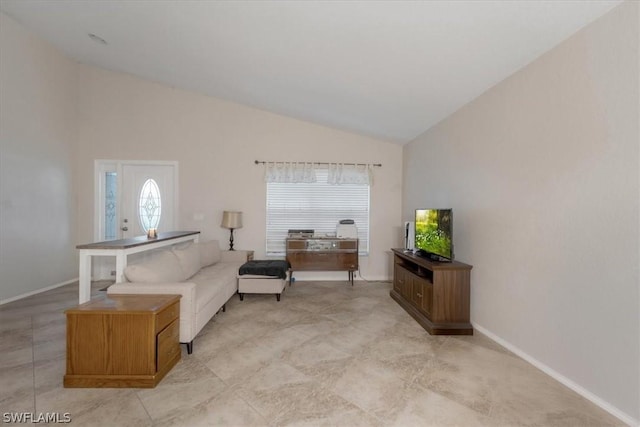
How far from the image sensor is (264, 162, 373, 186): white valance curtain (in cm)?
493

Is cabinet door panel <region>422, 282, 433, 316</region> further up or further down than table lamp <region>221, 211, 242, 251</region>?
further down

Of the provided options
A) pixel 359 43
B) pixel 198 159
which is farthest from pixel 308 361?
pixel 198 159

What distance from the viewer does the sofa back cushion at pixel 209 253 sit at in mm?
3871

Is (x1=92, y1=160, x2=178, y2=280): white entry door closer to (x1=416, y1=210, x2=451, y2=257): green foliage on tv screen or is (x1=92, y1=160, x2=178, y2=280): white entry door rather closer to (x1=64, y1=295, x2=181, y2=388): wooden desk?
(x1=64, y1=295, x2=181, y2=388): wooden desk

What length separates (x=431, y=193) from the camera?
3934 millimetres

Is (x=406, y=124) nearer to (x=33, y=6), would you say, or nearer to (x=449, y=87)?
(x=449, y=87)

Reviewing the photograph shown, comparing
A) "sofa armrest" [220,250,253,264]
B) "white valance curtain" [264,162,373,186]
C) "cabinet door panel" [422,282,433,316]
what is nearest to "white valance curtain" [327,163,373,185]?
"white valance curtain" [264,162,373,186]

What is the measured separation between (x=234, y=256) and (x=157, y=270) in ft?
5.85

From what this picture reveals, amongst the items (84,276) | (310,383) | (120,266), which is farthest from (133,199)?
(310,383)

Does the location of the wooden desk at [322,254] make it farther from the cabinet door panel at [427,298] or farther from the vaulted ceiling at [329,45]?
the vaulted ceiling at [329,45]

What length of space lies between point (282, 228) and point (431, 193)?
2556 mm

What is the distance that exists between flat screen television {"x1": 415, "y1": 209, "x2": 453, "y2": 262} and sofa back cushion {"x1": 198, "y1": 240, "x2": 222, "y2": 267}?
9.51ft

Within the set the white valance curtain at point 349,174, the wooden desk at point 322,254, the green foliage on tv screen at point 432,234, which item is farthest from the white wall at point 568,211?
the white valance curtain at point 349,174

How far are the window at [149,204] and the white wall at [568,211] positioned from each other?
492 cm
